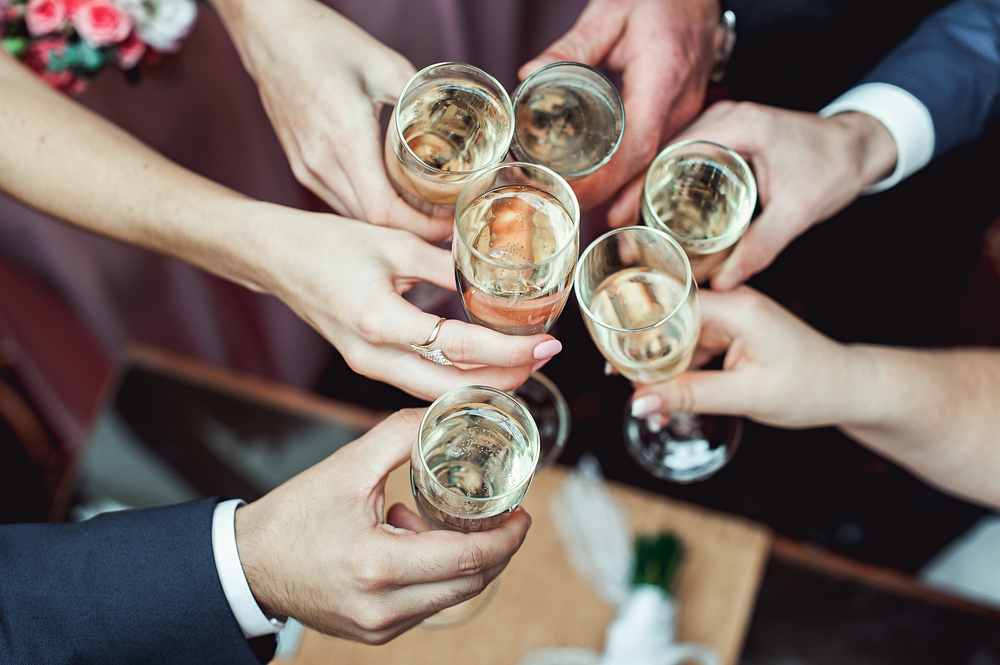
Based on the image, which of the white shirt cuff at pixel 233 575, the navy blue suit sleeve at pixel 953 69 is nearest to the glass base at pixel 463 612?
the white shirt cuff at pixel 233 575

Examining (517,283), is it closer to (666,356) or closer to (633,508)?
(666,356)

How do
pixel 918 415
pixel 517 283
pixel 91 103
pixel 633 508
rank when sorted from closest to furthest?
pixel 517 283
pixel 918 415
pixel 633 508
pixel 91 103

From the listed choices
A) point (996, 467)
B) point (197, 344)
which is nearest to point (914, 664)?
point (996, 467)

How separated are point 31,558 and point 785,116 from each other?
146 cm

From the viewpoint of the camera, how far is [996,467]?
1343 mm

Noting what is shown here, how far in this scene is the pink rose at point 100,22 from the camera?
1.65 m

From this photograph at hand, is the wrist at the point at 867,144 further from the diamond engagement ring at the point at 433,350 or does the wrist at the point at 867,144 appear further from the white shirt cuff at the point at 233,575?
the white shirt cuff at the point at 233,575

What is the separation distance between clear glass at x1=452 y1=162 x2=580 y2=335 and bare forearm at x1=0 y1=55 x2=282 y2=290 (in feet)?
1.56

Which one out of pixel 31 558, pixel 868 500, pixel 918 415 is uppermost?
pixel 31 558

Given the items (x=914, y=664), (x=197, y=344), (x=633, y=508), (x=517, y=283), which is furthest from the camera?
(x=197, y=344)

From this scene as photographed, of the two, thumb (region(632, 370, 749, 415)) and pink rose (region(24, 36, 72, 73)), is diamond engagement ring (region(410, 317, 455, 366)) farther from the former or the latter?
pink rose (region(24, 36, 72, 73))

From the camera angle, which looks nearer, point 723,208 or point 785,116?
point 723,208

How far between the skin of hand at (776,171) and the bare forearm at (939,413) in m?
0.27

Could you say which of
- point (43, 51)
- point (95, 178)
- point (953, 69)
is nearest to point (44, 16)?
point (43, 51)
